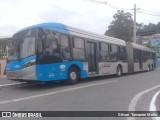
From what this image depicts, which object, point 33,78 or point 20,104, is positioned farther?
point 33,78

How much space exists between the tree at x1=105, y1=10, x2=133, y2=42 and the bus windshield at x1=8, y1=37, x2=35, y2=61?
52217 millimetres

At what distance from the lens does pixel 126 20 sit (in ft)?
219

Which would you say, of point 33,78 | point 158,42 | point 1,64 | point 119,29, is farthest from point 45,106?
point 119,29

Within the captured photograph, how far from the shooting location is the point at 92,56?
18.6 m

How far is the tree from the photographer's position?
65812 millimetres

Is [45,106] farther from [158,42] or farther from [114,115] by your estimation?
[158,42]

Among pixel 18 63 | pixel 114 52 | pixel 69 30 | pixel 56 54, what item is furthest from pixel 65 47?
Answer: pixel 114 52

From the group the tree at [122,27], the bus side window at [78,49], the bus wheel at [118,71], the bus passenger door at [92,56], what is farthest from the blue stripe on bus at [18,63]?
the tree at [122,27]

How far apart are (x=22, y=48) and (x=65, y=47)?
7.78 ft

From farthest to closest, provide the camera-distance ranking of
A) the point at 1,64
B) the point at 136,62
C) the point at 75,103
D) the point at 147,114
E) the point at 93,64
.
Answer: the point at 136,62, the point at 1,64, the point at 93,64, the point at 75,103, the point at 147,114

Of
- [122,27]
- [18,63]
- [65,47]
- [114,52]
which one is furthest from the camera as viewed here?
[122,27]

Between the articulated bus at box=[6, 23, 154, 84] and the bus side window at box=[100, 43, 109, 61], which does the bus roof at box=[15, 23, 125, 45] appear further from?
the bus side window at box=[100, 43, 109, 61]

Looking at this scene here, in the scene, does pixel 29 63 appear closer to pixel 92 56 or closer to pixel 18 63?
pixel 18 63

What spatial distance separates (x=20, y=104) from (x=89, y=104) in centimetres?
227
